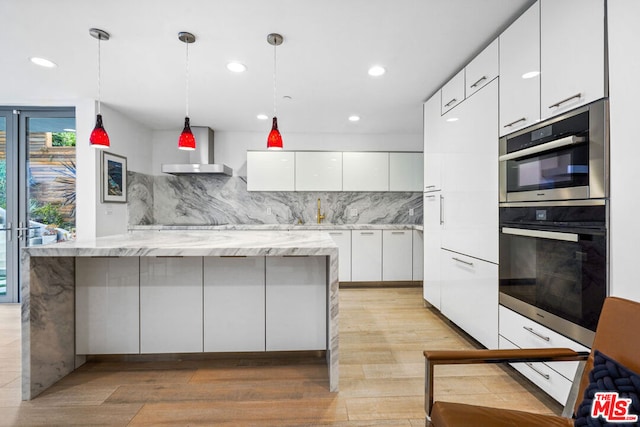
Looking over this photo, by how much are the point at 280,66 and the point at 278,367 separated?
2381 mm

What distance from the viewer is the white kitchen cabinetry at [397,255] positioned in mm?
4605

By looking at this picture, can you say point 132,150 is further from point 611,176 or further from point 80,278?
point 611,176

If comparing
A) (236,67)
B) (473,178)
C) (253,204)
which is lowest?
(253,204)

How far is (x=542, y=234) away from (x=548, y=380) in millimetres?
789

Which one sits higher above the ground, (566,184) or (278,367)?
(566,184)

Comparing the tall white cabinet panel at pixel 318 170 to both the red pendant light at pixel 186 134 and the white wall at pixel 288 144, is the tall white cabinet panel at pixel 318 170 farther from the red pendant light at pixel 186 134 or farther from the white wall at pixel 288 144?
the red pendant light at pixel 186 134

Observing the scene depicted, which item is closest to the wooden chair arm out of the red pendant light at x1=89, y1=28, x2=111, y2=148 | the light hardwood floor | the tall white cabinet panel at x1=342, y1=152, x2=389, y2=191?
the light hardwood floor

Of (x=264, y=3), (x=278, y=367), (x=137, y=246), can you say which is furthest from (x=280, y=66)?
(x=278, y=367)

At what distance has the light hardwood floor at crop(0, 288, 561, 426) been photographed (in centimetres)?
168

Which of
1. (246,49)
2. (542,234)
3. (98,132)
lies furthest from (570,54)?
(98,132)

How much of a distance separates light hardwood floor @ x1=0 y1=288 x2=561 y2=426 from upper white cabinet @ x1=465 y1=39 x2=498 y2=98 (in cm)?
204

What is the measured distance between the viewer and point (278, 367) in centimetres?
221

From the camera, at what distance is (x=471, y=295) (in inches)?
99.0

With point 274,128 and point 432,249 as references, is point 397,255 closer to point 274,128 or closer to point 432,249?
point 432,249
